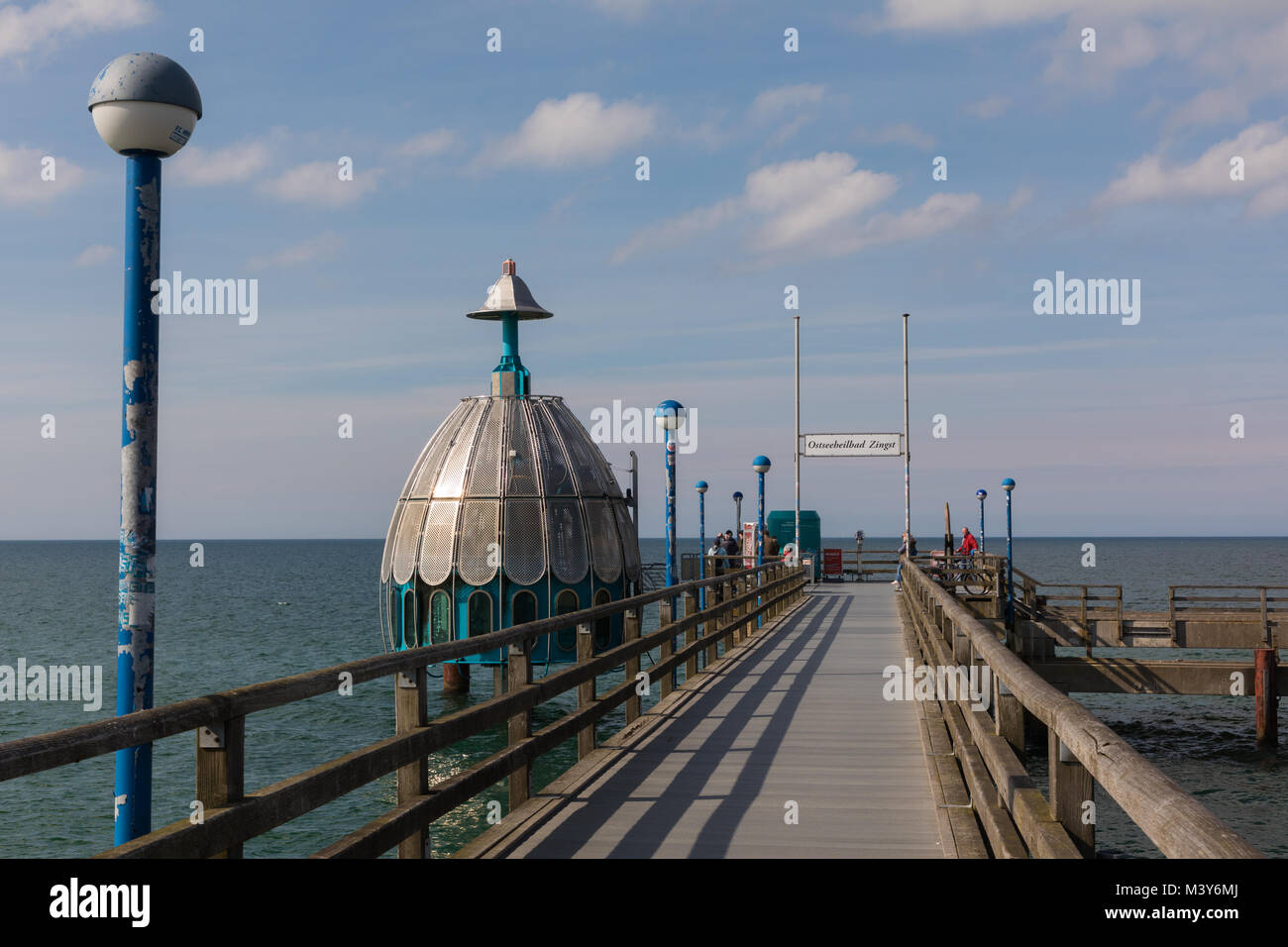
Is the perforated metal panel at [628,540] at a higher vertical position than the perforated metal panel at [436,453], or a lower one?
lower

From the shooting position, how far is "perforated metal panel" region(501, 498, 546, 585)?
27.3 meters

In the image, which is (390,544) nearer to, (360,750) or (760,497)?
(760,497)

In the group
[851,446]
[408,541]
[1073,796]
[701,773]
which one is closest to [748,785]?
[701,773]

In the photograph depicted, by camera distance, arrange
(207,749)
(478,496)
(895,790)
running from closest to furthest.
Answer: (207,749), (895,790), (478,496)

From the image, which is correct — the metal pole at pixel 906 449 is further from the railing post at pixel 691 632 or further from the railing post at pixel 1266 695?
the railing post at pixel 691 632

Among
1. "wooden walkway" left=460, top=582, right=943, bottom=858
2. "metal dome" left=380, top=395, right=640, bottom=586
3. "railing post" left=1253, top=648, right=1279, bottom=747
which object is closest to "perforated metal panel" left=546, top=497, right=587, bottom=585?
"metal dome" left=380, top=395, right=640, bottom=586

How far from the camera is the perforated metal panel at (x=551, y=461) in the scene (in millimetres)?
27828

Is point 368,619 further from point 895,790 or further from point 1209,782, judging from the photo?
point 895,790

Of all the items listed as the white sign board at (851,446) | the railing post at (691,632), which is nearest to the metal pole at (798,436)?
the white sign board at (851,446)

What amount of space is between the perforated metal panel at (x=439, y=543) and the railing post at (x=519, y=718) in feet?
66.8

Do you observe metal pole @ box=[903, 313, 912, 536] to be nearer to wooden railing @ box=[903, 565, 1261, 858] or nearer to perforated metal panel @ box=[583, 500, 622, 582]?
perforated metal panel @ box=[583, 500, 622, 582]

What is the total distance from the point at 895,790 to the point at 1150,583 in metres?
107

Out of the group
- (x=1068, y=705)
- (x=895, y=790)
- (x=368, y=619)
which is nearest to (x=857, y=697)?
(x=895, y=790)
